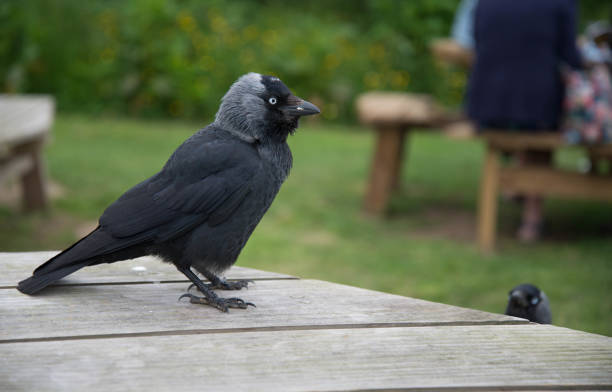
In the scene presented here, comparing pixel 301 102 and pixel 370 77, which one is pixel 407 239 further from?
pixel 370 77

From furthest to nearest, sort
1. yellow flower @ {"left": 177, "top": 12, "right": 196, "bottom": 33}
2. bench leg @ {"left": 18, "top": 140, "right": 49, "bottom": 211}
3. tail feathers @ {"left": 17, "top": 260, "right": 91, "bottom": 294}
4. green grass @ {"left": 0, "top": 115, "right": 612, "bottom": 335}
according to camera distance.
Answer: yellow flower @ {"left": 177, "top": 12, "right": 196, "bottom": 33}, bench leg @ {"left": 18, "top": 140, "right": 49, "bottom": 211}, green grass @ {"left": 0, "top": 115, "right": 612, "bottom": 335}, tail feathers @ {"left": 17, "top": 260, "right": 91, "bottom": 294}

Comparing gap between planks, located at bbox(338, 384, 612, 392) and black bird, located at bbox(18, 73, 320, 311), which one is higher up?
black bird, located at bbox(18, 73, 320, 311)

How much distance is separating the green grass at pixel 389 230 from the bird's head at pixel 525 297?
4.45ft

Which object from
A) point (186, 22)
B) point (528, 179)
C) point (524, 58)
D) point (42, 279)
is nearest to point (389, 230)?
point (528, 179)

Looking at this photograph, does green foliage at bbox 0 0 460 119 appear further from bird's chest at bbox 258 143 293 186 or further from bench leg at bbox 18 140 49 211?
bird's chest at bbox 258 143 293 186

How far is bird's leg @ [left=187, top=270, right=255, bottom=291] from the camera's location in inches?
77.9

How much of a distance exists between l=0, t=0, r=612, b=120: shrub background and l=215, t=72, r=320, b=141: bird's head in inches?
310

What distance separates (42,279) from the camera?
1764 millimetres

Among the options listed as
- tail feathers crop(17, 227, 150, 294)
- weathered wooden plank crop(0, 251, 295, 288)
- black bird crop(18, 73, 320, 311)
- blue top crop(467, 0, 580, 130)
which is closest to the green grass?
blue top crop(467, 0, 580, 130)

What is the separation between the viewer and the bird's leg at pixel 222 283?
1.98 metres

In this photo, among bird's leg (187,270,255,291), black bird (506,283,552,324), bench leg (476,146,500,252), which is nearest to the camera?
bird's leg (187,270,255,291)

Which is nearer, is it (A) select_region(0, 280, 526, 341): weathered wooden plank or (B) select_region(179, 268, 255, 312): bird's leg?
(A) select_region(0, 280, 526, 341): weathered wooden plank

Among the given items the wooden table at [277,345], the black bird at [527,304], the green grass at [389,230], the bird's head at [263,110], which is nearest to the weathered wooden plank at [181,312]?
the wooden table at [277,345]

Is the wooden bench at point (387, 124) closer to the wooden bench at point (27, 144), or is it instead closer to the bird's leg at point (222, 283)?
the wooden bench at point (27, 144)
